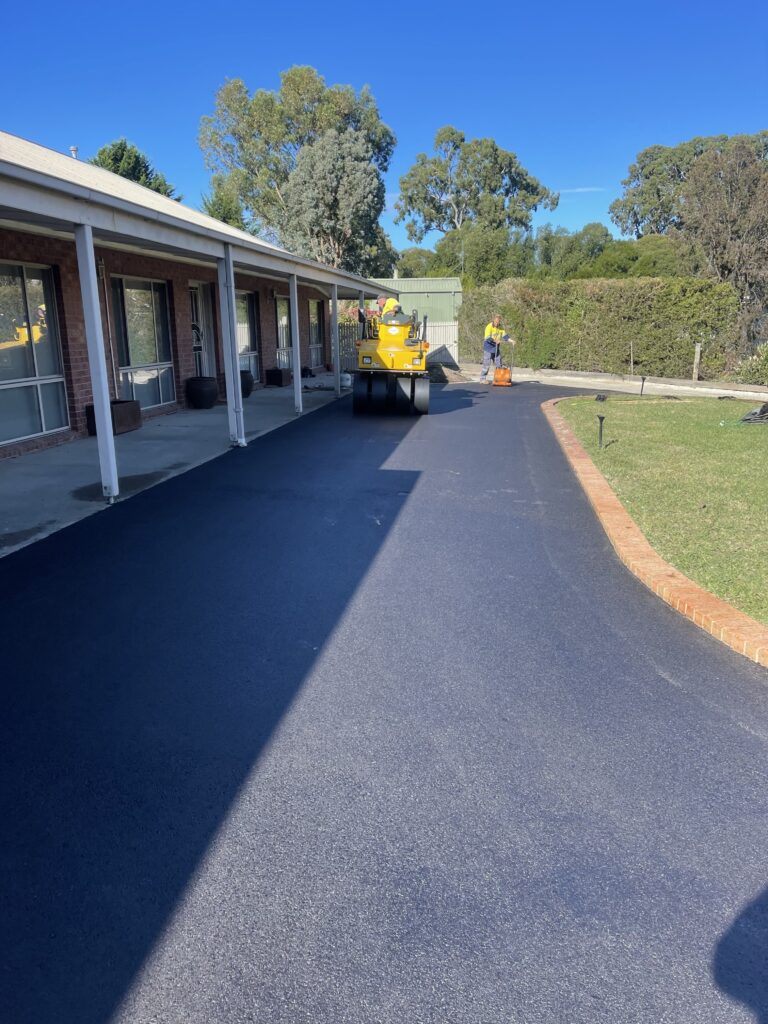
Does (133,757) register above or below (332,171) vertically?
below

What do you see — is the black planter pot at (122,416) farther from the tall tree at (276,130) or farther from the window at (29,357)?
the tall tree at (276,130)

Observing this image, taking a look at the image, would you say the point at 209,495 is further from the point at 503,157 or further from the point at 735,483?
the point at 503,157

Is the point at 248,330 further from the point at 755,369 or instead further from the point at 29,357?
the point at 755,369

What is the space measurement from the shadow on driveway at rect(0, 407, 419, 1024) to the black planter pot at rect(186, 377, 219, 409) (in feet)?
25.7

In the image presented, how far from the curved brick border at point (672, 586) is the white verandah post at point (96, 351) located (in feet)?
16.7

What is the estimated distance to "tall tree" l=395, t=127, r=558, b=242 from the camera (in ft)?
232

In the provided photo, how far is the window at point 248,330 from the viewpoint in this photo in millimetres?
18828

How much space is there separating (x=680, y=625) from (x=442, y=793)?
246cm

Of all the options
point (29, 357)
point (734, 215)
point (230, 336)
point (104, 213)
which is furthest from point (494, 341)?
point (104, 213)

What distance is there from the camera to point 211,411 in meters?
15.4

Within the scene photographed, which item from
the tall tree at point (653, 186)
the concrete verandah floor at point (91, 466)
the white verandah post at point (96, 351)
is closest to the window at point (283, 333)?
the concrete verandah floor at point (91, 466)

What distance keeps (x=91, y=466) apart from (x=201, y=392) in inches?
246

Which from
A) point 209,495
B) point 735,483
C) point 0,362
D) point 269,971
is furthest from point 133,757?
point 0,362

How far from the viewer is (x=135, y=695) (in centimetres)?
389
